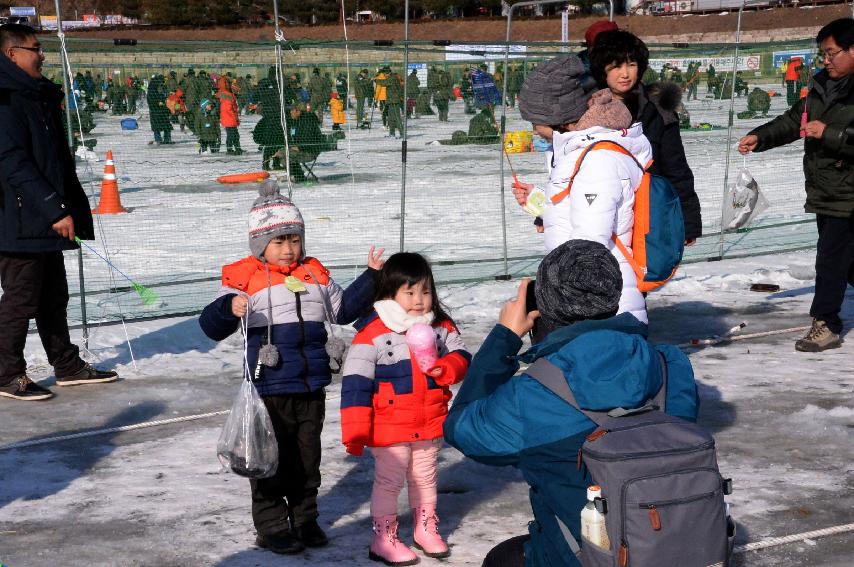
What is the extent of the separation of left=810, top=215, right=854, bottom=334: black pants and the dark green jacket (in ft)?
0.31

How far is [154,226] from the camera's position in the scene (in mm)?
13969

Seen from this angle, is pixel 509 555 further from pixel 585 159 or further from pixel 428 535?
pixel 585 159

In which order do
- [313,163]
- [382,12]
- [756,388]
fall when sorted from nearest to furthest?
[756,388] < [313,163] < [382,12]

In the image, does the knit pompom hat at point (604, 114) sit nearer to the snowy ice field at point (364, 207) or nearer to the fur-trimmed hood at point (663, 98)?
the fur-trimmed hood at point (663, 98)

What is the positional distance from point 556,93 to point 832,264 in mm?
3441

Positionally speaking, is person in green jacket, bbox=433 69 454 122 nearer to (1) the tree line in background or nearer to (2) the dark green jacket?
(2) the dark green jacket

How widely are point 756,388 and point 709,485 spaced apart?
429 cm

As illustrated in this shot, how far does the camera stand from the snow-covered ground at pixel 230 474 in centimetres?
441

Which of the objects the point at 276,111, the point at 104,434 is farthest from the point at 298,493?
the point at 276,111

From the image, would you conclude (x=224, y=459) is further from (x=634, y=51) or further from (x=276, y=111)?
(x=276, y=111)

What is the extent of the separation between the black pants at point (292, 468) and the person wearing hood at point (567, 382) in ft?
5.34

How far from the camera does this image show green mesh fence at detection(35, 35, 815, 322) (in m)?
10.2

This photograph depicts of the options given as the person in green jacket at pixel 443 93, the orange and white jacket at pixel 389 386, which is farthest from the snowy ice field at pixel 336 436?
the person in green jacket at pixel 443 93

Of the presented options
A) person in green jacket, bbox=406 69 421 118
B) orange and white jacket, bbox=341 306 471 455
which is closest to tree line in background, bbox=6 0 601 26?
person in green jacket, bbox=406 69 421 118
